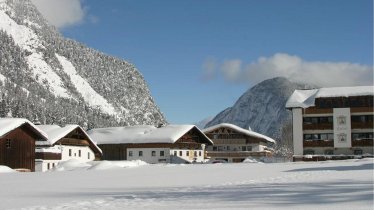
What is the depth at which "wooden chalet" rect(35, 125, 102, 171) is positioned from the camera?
58438 mm

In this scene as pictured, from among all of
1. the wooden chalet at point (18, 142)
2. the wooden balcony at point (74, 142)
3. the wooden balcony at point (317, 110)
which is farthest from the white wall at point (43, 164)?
the wooden balcony at point (317, 110)

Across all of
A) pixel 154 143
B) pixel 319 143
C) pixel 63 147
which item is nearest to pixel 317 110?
pixel 319 143

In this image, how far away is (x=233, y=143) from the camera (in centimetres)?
8831

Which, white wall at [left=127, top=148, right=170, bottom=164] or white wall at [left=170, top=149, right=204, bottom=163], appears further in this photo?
white wall at [left=170, top=149, right=204, bottom=163]

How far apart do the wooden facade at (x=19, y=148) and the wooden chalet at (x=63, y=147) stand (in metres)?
7.30

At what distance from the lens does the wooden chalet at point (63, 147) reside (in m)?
58.4

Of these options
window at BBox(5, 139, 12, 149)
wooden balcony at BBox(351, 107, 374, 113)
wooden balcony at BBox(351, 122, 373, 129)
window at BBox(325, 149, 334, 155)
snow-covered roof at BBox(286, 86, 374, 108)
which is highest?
snow-covered roof at BBox(286, 86, 374, 108)

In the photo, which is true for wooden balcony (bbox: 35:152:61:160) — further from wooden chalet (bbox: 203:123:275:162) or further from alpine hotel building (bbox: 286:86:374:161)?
wooden chalet (bbox: 203:123:275:162)

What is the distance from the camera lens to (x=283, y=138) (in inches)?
4560

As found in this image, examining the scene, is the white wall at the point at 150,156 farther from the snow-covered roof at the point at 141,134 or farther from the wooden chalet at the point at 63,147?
the wooden chalet at the point at 63,147

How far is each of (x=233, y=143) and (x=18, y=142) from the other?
4633 cm

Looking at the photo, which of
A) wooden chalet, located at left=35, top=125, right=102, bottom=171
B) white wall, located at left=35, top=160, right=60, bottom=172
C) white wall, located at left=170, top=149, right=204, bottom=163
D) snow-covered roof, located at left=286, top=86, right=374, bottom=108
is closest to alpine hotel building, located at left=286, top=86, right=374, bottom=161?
snow-covered roof, located at left=286, top=86, right=374, bottom=108

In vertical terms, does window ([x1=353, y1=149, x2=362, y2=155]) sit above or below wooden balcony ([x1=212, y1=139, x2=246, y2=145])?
below

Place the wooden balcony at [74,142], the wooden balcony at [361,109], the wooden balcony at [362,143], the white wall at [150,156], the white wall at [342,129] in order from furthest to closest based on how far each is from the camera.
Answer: the white wall at [150,156] → the white wall at [342,129] → the wooden balcony at [361,109] → the wooden balcony at [362,143] → the wooden balcony at [74,142]
